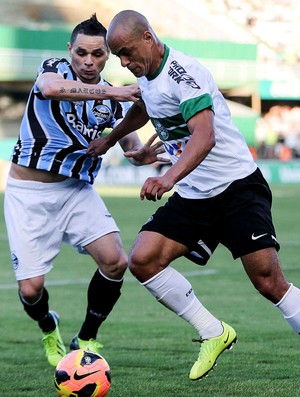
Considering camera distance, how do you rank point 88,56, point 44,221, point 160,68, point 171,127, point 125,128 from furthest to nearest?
1. point 44,221
2. point 88,56
3. point 125,128
4. point 171,127
5. point 160,68

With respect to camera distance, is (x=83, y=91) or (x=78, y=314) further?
(x=78, y=314)

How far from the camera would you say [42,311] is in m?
6.89

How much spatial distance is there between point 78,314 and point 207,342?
12.5ft

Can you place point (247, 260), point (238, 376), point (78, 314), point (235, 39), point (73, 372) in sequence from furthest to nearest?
point (235, 39)
point (78, 314)
point (238, 376)
point (247, 260)
point (73, 372)

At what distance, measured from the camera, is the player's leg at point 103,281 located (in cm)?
671

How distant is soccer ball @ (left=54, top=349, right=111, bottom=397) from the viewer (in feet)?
16.9

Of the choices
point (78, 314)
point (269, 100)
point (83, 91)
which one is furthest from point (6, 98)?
point (83, 91)

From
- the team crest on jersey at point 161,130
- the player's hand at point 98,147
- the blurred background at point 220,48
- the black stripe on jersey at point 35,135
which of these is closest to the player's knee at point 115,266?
the player's hand at point 98,147

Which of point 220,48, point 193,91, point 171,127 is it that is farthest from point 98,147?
point 220,48

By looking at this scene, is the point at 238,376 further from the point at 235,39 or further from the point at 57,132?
the point at 235,39

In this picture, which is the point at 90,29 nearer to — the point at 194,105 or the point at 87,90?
the point at 87,90

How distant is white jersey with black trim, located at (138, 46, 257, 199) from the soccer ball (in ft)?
4.04

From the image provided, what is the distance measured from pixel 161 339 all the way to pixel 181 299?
2.00m

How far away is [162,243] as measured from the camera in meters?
5.68
